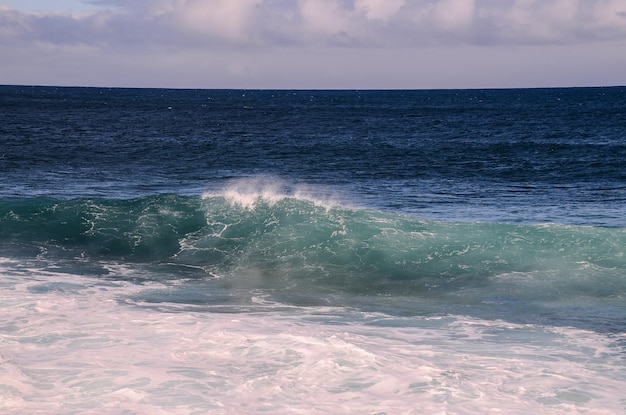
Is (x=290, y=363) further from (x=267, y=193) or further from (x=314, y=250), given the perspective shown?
(x=267, y=193)

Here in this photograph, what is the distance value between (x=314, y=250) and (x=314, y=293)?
15.7 feet

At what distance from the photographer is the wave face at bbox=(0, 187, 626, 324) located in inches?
769

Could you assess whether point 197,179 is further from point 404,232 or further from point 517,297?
point 517,297

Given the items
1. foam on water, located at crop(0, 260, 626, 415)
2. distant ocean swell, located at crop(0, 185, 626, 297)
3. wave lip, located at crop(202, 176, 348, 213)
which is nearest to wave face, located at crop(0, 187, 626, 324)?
distant ocean swell, located at crop(0, 185, 626, 297)

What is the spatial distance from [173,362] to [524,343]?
20.1 ft

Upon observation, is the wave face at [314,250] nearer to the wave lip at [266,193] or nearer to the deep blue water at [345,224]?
the deep blue water at [345,224]

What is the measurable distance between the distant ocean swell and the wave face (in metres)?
0.03

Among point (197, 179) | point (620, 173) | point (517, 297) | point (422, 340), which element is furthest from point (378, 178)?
point (422, 340)

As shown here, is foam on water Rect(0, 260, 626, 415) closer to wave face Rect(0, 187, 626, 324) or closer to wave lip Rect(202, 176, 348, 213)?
wave face Rect(0, 187, 626, 324)

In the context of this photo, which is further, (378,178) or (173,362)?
(378,178)

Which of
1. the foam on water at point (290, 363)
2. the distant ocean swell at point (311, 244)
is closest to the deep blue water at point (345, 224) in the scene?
the distant ocean swell at point (311, 244)

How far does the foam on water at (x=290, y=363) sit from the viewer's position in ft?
38.1

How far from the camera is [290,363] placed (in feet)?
43.7

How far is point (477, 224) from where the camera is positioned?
26500 mm
